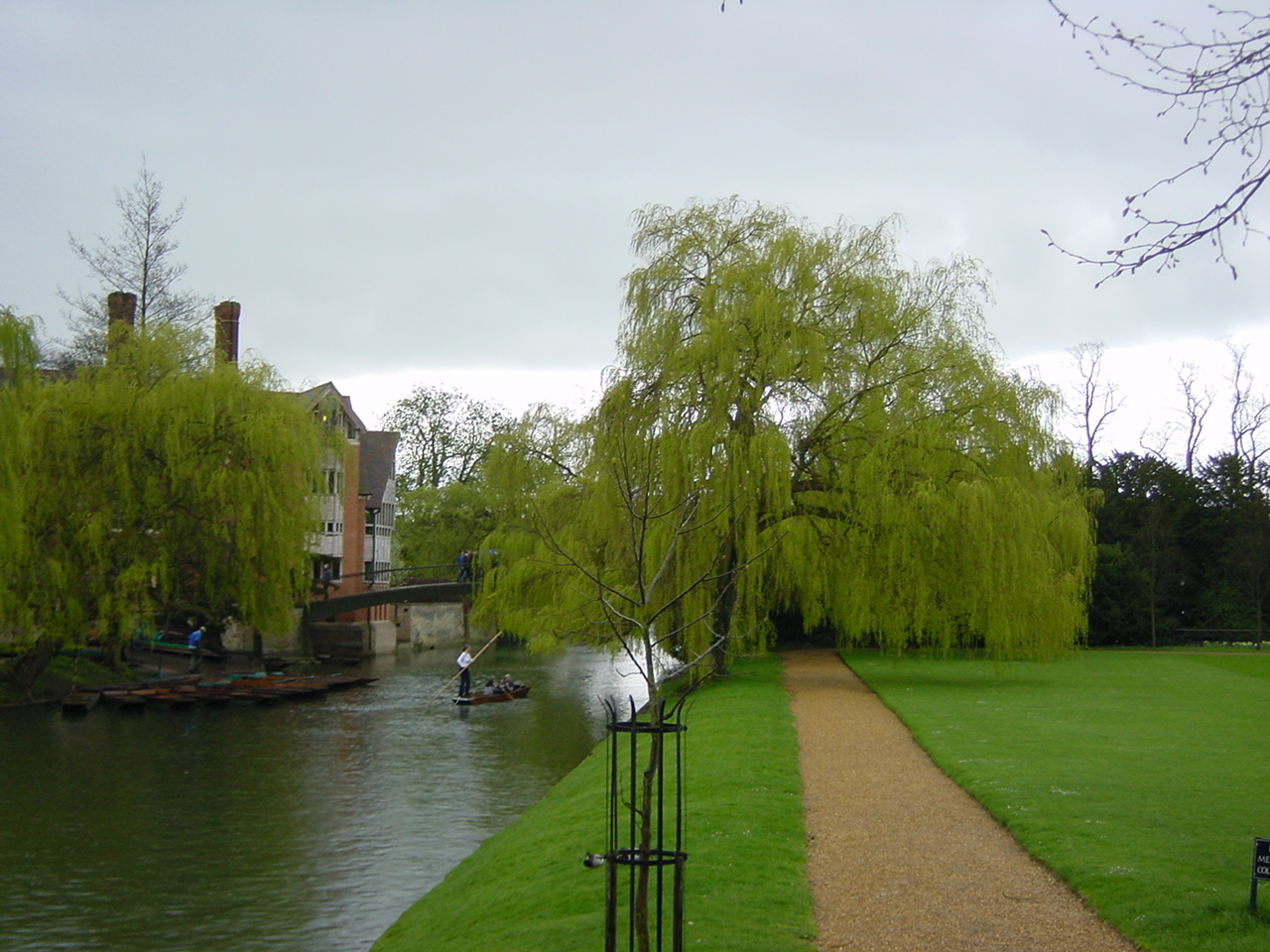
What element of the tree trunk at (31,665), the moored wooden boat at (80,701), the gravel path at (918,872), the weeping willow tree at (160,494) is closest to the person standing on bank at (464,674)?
the weeping willow tree at (160,494)

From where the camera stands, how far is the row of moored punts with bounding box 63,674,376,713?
28812mm

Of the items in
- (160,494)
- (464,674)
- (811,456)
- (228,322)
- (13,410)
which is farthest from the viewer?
(228,322)

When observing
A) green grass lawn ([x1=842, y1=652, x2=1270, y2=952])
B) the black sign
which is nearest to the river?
green grass lawn ([x1=842, y1=652, x2=1270, y2=952])

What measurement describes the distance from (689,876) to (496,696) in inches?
810

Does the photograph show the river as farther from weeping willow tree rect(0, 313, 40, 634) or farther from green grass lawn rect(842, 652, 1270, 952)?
green grass lawn rect(842, 652, 1270, 952)

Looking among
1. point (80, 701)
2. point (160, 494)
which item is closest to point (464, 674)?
point (80, 701)

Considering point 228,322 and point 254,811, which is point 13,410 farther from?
point 228,322

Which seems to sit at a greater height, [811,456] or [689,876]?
[811,456]

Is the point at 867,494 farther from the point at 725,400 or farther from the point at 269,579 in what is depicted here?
the point at 269,579

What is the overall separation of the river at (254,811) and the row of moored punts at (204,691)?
0.41 m

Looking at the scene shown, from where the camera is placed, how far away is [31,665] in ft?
98.0

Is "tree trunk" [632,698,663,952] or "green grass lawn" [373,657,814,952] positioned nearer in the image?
"tree trunk" [632,698,663,952]

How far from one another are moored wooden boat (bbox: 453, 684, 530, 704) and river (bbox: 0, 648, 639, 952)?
348mm

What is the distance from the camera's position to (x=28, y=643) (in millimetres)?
28672
